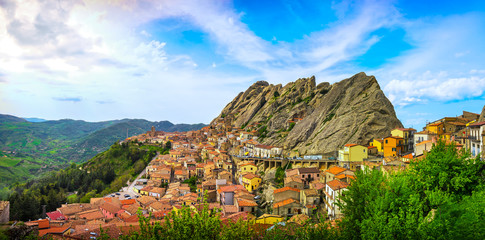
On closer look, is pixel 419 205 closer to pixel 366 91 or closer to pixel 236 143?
pixel 366 91

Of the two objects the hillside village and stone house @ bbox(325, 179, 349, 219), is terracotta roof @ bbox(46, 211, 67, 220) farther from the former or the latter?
stone house @ bbox(325, 179, 349, 219)

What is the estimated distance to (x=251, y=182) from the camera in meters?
47.4

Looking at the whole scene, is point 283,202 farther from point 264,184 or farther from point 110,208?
point 110,208

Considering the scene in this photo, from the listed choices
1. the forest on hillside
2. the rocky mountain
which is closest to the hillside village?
the rocky mountain

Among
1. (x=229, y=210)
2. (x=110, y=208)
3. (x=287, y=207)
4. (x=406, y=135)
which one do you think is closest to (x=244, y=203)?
(x=229, y=210)

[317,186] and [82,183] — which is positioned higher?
[317,186]

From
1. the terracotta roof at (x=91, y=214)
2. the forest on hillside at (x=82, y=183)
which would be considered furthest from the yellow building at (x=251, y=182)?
the forest on hillside at (x=82, y=183)

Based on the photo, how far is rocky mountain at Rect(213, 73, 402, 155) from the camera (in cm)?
5169

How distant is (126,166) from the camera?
88.1 m

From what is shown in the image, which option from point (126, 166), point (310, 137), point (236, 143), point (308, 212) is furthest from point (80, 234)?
point (126, 166)

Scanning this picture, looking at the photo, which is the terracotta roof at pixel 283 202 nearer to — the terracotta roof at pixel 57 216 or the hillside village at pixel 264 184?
the hillside village at pixel 264 184

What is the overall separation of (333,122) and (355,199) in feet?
143

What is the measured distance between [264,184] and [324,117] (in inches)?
975

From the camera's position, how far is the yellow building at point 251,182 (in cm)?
4738
